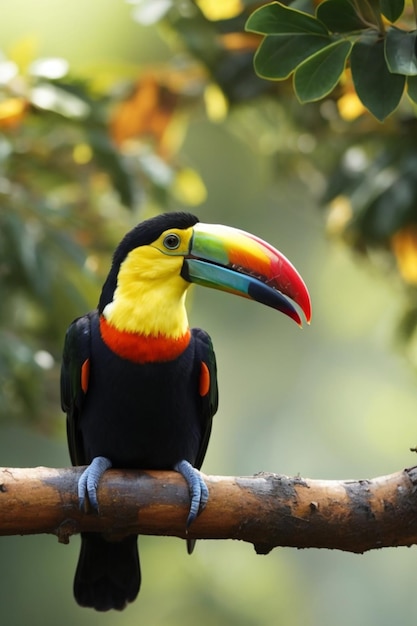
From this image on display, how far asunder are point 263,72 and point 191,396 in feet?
4.60

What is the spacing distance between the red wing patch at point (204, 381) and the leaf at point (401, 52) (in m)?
1.51

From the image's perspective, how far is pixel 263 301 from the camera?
3805 mm

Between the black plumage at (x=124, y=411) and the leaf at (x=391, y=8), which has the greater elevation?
the leaf at (x=391, y=8)

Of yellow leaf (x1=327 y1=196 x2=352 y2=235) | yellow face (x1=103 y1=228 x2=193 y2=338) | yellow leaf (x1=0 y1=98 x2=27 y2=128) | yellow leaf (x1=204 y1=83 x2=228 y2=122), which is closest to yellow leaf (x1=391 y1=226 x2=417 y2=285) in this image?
yellow leaf (x1=327 y1=196 x2=352 y2=235)

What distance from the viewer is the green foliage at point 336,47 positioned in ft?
9.79

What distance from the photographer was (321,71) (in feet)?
10.00

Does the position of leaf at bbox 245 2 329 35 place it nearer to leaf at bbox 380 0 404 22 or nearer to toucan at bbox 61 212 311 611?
leaf at bbox 380 0 404 22

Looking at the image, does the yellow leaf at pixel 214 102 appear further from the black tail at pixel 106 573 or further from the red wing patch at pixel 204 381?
the black tail at pixel 106 573

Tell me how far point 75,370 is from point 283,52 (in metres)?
1.49

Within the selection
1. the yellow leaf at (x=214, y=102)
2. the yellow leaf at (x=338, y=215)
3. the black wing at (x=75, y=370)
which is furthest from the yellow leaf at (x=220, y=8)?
the black wing at (x=75, y=370)

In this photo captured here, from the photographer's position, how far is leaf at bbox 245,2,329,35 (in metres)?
2.98

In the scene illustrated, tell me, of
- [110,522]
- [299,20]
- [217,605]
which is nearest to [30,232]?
[110,522]

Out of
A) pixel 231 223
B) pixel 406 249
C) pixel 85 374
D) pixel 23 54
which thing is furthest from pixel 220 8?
pixel 231 223

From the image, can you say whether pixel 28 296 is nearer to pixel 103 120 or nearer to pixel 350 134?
pixel 103 120
